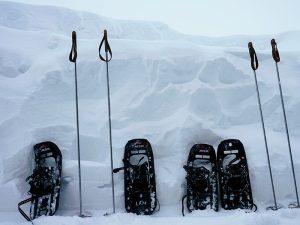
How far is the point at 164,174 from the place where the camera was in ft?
16.5

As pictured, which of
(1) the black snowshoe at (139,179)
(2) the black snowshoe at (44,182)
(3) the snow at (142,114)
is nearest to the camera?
(2) the black snowshoe at (44,182)

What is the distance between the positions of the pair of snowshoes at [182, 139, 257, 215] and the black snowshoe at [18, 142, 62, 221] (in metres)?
2.03

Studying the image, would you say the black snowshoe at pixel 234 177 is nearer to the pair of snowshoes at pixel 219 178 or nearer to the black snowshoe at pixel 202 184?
the pair of snowshoes at pixel 219 178

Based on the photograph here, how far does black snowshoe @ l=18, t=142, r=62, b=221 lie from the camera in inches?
175

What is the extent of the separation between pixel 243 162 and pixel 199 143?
33.3 inches

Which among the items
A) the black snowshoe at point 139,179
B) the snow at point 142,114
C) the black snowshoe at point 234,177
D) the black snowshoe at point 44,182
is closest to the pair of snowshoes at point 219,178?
the black snowshoe at point 234,177

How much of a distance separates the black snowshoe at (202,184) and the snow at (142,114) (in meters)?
0.21

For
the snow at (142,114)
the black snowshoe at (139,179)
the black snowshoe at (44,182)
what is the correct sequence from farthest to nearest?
the snow at (142,114) < the black snowshoe at (139,179) < the black snowshoe at (44,182)

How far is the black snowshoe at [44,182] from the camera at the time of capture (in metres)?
4.45

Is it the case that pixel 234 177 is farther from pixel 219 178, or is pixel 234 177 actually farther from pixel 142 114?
pixel 142 114

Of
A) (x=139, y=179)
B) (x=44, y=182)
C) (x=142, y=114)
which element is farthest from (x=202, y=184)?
(x=44, y=182)

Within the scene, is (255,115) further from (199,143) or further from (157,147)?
(157,147)

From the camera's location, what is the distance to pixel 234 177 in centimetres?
474

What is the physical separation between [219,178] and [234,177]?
9.8 inches
